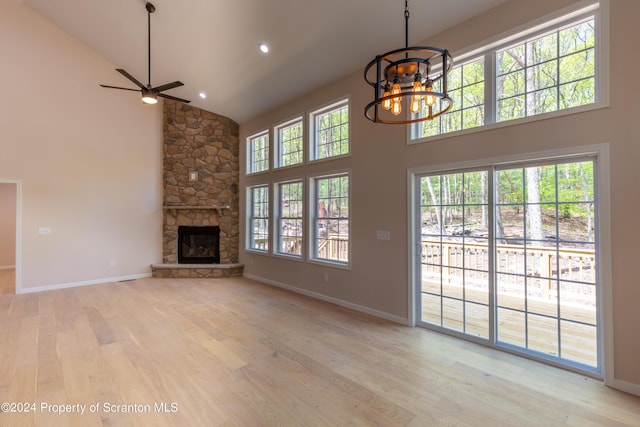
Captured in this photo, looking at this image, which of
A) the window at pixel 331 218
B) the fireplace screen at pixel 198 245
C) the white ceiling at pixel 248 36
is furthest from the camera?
the fireplace screen at pixel 198 245

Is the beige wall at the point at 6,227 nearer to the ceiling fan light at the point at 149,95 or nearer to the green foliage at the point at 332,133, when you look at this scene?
the ceiling fan light at the point at 149,95

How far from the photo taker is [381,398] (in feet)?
7.68

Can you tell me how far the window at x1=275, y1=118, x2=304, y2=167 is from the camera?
19.0 feet

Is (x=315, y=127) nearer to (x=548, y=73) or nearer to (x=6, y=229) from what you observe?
(x=548, y=73)

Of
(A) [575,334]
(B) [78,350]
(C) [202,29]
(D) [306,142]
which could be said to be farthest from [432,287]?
(C) [202,29]

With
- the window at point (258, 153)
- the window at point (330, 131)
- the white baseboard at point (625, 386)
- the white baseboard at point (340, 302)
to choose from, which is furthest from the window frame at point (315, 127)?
the white baseboard at point (625, 386)

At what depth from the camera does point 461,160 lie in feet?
11.2

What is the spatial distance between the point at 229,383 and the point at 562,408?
2660mm

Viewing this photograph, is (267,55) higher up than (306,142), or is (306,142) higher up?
(267,55)

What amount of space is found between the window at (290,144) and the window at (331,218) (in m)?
0.82

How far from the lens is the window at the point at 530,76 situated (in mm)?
2734

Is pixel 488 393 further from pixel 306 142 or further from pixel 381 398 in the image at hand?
pixel 306 142

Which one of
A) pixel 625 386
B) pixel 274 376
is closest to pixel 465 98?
pixel 625 386

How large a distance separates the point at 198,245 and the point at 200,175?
175 cm
